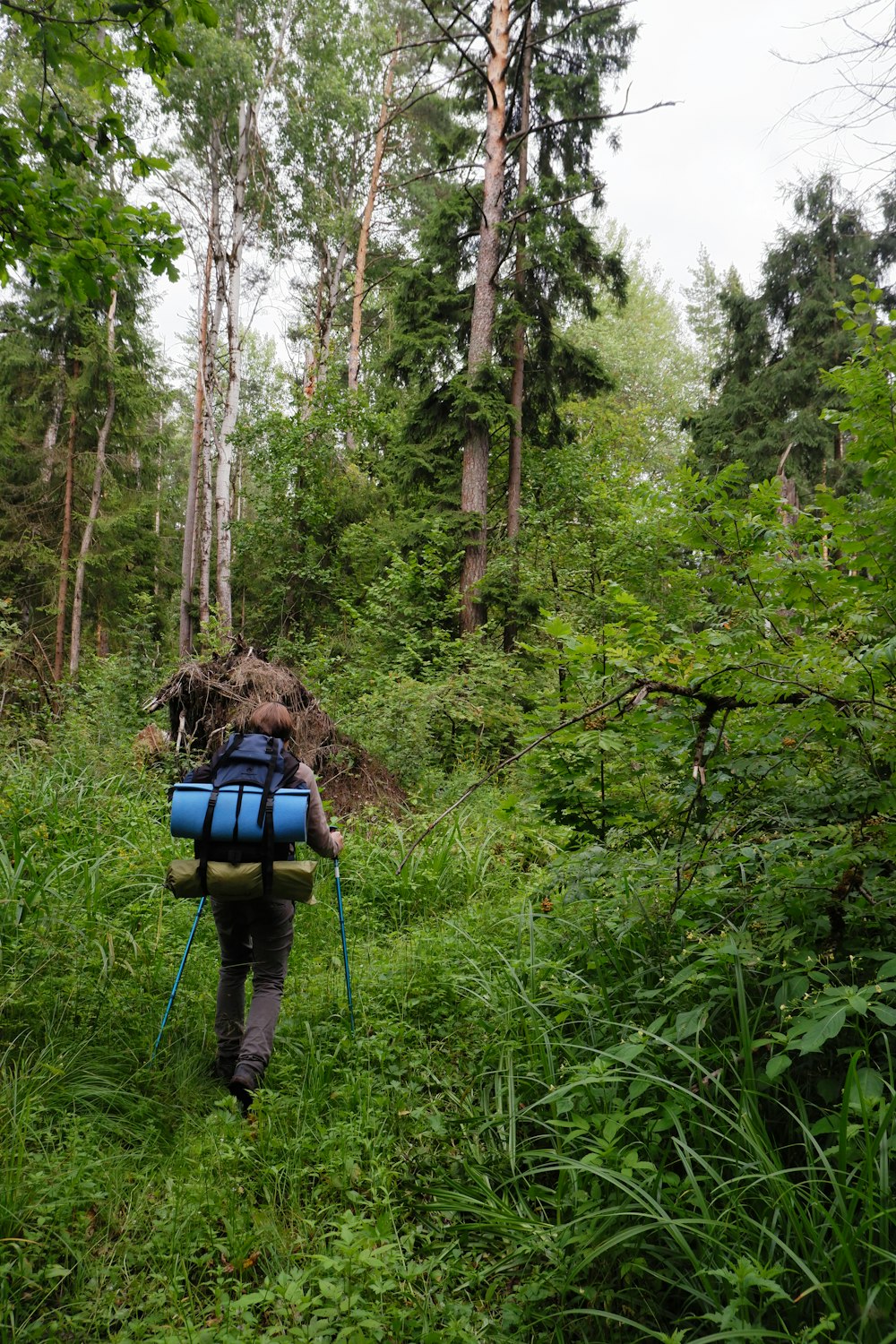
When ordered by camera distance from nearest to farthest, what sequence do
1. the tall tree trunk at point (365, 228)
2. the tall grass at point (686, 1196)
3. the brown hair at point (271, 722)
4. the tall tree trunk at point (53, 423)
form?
the tall grass at point (686, 1196), the brown hair at point (271, 722), the tall tree trunk at point (365, 228), the tall tree trunk at point (53, 423)

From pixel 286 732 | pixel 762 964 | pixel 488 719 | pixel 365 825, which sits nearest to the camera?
pixel 762 964

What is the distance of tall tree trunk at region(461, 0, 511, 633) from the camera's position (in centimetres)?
1132

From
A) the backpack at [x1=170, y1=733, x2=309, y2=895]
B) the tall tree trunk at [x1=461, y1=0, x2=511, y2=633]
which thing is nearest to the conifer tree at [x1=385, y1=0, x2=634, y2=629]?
the tall tree trunk at [x1=461, y1=0, x2=511, y2=633]

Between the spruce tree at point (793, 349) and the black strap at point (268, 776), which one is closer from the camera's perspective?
the black strap at point (268, 776)

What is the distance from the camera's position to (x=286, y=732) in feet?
12.3

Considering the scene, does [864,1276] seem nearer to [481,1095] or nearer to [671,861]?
[671,861]

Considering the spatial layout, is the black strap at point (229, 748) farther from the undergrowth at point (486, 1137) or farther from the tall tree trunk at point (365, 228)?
the tall tree trunk at point (365, 228)

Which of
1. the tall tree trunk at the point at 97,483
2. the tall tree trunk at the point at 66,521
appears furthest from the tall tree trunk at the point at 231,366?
the tall tree trunk at the point at 66,521

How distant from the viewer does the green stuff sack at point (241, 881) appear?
10.9 ft

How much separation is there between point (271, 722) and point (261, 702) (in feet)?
12.7

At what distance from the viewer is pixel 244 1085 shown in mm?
3223

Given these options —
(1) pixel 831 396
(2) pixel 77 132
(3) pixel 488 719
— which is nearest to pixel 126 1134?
(2) pixel 77 132

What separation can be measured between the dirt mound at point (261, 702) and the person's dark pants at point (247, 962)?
3.72m

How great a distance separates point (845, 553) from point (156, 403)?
20.9m
